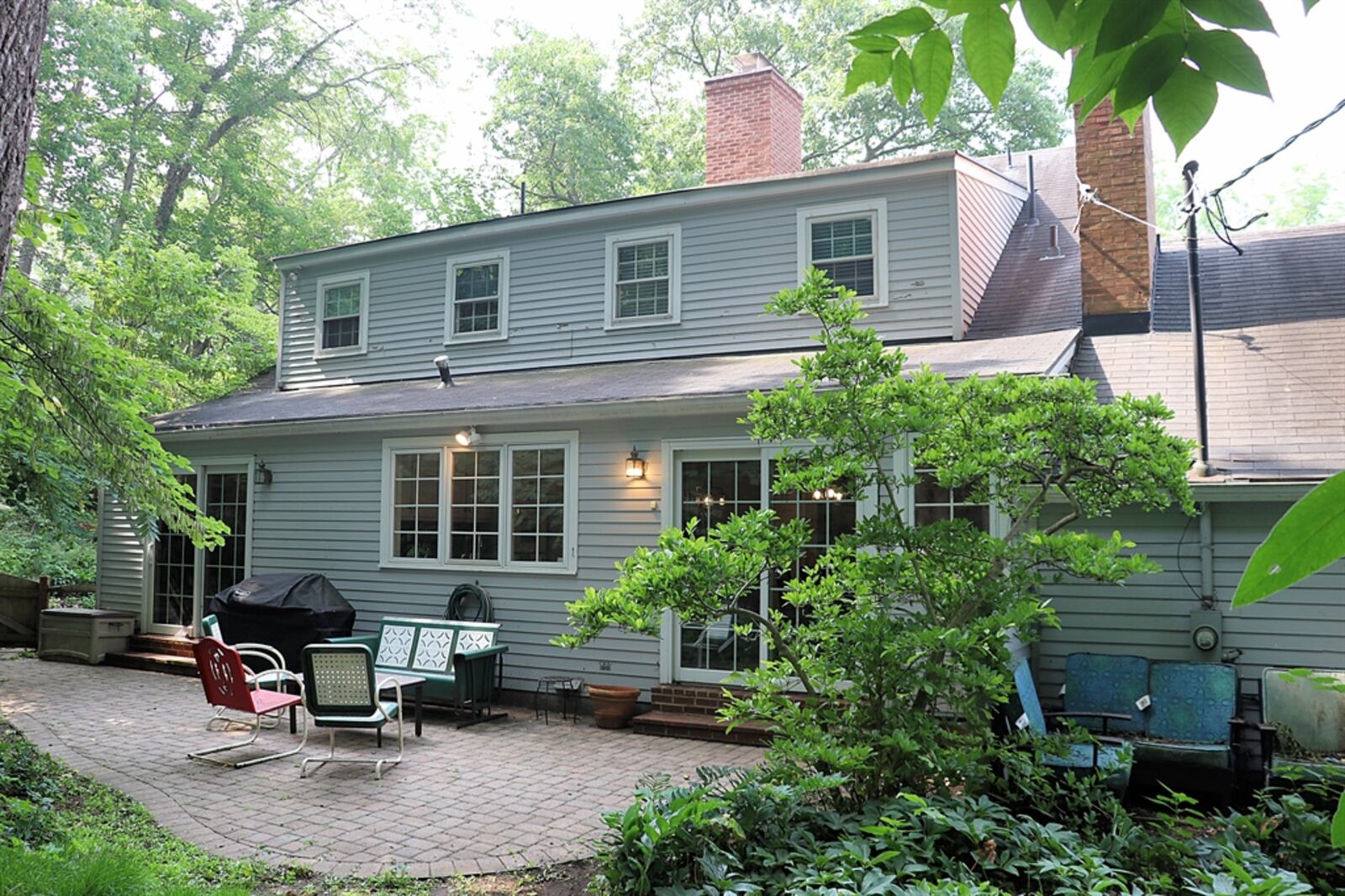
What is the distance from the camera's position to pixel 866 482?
16.6 ft

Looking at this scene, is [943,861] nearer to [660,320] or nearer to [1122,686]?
[1122,686]

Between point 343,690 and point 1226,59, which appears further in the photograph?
point 343,690

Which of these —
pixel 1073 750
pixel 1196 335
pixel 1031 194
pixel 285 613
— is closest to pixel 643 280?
pixel 285 613

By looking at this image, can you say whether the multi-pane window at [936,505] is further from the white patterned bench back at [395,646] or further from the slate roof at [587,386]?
the white patterned bench back at [395,646]

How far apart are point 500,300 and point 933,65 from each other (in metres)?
11.2

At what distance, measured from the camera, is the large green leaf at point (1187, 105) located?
2.87 ft

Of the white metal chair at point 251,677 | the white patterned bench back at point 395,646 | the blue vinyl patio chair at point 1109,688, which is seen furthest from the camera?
the white patterned bench back at point 395,646

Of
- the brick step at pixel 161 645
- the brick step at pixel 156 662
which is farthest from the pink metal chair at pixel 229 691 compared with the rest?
the brick step at pixel 161 645

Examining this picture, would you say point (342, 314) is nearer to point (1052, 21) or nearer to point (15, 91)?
point (15, 91)

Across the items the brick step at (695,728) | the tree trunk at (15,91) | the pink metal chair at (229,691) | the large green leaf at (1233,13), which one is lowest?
the brick step at (695,728)

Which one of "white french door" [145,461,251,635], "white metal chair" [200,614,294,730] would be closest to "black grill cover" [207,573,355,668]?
"white metal chair" [200,614,294,730]

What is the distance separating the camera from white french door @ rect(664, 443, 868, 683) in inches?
339

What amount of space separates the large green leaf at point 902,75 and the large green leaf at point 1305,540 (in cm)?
82

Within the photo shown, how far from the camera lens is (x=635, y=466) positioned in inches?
362
